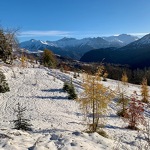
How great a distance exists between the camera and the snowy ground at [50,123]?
10898 mm

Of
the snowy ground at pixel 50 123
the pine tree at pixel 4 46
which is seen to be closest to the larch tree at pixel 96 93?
the snowy ground at pixel 50 123

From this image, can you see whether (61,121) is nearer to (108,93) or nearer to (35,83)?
(108,93)

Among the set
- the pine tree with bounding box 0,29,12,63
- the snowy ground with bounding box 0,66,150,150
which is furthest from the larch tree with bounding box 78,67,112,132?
the pine tree with bounding box 0,29,12,63

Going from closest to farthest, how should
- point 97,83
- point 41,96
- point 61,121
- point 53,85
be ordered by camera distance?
1. point 97,83
2. point 61,121
3. point 41,96
4. point 53,85

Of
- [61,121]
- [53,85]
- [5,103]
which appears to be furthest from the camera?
[53,85]

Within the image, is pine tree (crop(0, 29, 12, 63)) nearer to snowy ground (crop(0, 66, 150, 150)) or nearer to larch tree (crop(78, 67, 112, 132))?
snowy ground (crop(0, 66, 150, 150))

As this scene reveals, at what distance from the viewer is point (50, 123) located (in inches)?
880

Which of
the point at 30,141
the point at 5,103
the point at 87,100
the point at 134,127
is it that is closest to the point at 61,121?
the point at 87,100

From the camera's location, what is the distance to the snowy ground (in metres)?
10.9

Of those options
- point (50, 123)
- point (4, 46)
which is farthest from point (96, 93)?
point (4, 46)

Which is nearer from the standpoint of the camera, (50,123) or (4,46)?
(4,46)

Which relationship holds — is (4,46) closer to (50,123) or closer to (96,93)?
(50,123)

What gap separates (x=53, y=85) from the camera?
46031 mm

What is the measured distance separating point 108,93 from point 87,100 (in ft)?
6.70
